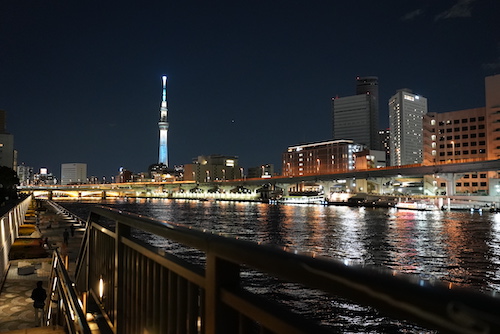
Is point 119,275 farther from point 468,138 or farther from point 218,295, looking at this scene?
point 468,138

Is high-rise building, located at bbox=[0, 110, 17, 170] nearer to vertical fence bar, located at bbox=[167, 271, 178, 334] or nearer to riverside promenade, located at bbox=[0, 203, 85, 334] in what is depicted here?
riverside promenade, located at bbox=[0, 203, 85, 334]

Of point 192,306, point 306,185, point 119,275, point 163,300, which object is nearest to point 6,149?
point 306,185

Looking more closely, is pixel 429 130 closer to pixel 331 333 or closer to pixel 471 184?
pixel 471 184

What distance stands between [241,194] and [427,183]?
78.3m

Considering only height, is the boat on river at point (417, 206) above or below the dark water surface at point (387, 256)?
above

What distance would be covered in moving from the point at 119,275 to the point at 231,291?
108 inches

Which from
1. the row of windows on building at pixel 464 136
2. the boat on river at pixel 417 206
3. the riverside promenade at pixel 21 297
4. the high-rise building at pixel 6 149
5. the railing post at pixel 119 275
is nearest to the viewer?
the railing post at pixel 119 275

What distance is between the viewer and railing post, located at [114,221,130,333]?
429 centimetres

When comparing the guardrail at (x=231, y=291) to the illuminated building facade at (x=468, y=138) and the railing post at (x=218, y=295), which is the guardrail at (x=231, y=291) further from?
the illuminated building facade at (x=468, y=138)

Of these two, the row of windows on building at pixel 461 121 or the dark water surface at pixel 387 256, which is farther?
the row of windows on building at pixel 461 121

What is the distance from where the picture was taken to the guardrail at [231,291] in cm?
115

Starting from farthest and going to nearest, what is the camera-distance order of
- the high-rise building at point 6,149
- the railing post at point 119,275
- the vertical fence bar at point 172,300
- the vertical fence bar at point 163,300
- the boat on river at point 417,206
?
the high-rise building at point 6,149
the boat on river at point 417,206
the railing post at point 119,275
the vertical fence bar at point 163,300
the vertical fence bar at point 172,300

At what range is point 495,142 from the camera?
356 ft

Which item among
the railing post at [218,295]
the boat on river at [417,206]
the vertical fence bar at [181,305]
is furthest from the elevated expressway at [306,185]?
the railing post at [218,295]
